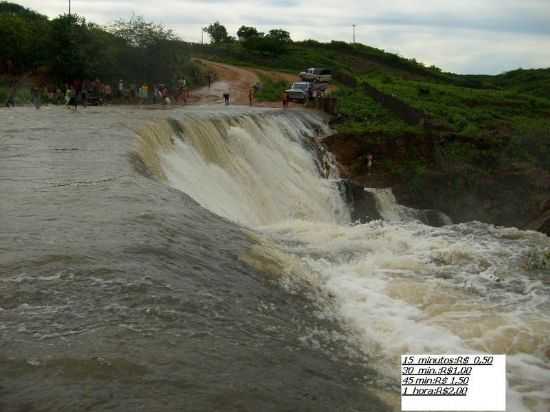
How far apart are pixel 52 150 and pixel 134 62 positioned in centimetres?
2280

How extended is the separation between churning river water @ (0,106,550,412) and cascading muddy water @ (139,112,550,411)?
0.14 ft

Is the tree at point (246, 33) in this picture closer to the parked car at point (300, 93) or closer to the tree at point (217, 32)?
the tree at point (217, 32)

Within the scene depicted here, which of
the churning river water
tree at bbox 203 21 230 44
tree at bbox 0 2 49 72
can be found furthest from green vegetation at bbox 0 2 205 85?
tree at bbox 203 21 230 44

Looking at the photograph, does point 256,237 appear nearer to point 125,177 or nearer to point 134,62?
point 125,177

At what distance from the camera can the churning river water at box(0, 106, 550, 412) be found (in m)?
5.35

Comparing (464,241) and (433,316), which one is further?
(464,241)

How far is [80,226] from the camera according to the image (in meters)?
8.73

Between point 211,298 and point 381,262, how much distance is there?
14.6 feet

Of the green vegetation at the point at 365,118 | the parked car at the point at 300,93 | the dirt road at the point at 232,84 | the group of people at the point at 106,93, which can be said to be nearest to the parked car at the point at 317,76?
the dirt road at the point at 232,84

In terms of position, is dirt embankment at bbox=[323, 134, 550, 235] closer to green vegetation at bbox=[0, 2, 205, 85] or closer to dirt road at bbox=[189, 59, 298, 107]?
dirt road at bbox=[189, 59, 298, 107]

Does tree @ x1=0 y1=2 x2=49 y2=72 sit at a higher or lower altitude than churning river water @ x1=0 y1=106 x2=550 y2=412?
higher

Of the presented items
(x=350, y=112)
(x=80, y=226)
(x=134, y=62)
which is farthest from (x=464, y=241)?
(x=134, y=62)

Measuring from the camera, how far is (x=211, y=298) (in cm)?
722

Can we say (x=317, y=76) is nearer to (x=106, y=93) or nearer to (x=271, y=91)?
(x=271, y=91)
